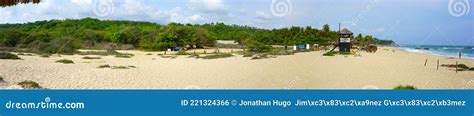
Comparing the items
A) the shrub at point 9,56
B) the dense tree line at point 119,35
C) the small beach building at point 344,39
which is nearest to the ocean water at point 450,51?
the small beach building at point 344,39

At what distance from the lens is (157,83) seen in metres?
10.3

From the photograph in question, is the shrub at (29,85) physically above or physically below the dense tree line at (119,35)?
below

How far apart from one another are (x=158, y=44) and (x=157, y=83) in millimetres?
3743

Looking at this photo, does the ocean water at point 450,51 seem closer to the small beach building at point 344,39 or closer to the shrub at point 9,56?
the small beach building at point 344,39

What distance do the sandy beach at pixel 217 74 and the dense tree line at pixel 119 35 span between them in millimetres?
638

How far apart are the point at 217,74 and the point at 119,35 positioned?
4922 mm

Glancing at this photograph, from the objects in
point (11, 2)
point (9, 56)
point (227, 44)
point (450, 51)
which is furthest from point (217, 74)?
point (450, 51)

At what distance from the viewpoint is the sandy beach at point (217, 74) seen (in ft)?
33.4

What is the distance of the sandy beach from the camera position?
1018cm

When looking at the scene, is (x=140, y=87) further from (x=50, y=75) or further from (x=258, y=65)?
(x=258, y=65)

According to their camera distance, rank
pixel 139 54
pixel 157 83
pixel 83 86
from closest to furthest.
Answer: pixel 83 86, pixel 157 83, pixel 139 54

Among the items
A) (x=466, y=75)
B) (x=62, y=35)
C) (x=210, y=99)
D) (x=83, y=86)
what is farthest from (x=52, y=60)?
(x=466, y=75)

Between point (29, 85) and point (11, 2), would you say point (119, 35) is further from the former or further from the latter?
point (11, 2)

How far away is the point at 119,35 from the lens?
49.3 ft
